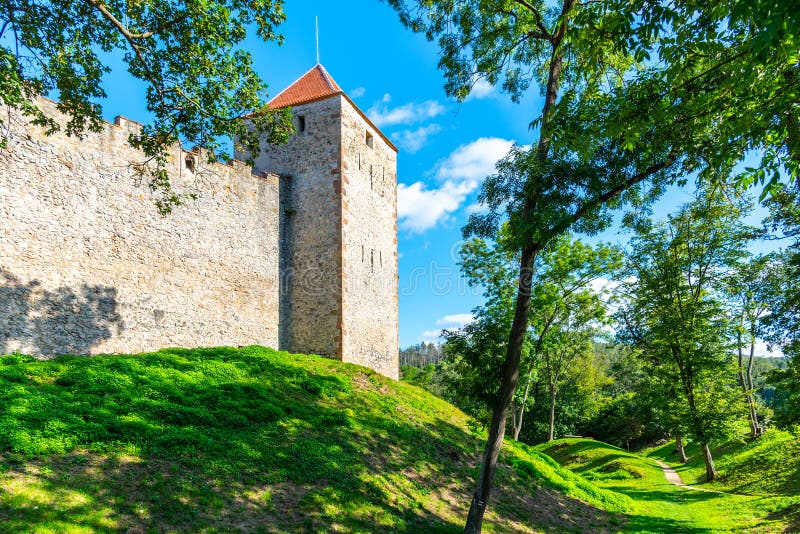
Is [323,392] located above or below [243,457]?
above

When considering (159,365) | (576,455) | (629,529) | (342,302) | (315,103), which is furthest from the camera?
(576,455)

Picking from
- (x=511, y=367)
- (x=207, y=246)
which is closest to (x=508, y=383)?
(x=511, y=367)

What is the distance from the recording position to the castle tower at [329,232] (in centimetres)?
1622

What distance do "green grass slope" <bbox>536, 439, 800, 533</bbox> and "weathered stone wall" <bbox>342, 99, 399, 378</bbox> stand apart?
9810 millimetres

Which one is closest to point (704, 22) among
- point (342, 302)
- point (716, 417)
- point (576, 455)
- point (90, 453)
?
point (90, 453)

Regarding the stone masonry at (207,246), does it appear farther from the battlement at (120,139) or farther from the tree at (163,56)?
the tree at (163,56)

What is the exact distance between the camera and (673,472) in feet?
73.0

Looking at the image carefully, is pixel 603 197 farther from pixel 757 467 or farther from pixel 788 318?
pixel 757 467

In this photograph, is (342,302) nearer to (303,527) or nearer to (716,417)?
(303,527)

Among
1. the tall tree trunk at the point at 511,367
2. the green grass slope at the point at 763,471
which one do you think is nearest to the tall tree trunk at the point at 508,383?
the tall tree trunk at the point at 511,367

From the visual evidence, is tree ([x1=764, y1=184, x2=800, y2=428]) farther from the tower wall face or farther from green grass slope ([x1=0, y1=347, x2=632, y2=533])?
the tower wall face

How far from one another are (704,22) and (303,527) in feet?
26.2

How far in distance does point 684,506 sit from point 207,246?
16691mm

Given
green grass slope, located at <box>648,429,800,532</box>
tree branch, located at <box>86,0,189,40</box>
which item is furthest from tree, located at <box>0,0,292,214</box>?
green grass slope, located at <box>648,429,800,532</box>
